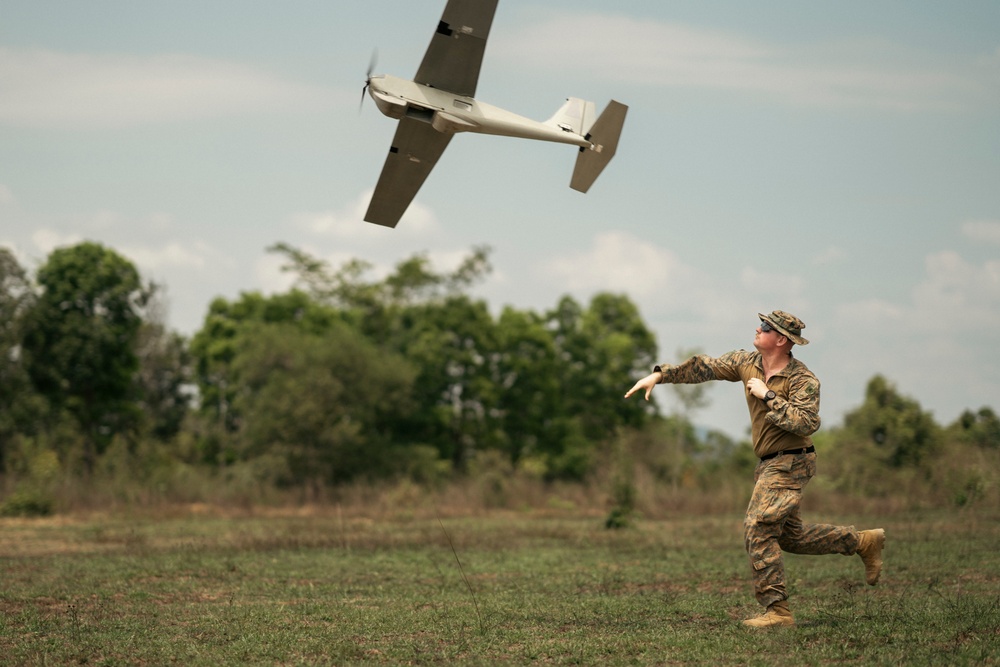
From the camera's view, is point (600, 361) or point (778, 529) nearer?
point (778, 529)

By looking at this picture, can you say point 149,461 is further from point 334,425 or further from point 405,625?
point 405,625

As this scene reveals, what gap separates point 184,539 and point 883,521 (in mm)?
12996

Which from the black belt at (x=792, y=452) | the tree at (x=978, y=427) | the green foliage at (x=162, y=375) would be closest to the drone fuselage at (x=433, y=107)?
the black belt at (x=792, y=452)

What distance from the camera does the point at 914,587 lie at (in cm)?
1077

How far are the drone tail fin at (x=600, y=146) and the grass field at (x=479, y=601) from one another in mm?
5415

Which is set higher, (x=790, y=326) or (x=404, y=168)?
(x=404, y=168)

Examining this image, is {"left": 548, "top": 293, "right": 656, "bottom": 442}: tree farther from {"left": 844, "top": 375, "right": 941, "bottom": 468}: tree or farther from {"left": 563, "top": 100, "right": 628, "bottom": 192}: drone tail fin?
{"left": 563, "top": 100, "right": 628, "bottom": 192}: drone tail fin

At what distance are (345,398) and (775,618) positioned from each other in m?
33.1

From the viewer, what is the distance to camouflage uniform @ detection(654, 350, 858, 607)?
328 inches

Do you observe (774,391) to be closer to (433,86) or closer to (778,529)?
(778,529)

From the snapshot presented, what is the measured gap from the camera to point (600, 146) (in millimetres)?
15281

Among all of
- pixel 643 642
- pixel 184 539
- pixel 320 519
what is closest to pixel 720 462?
pixel 320 519

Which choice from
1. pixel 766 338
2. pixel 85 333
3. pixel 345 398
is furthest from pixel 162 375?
pixel 766 338

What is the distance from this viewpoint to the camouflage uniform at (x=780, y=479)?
328 inches
